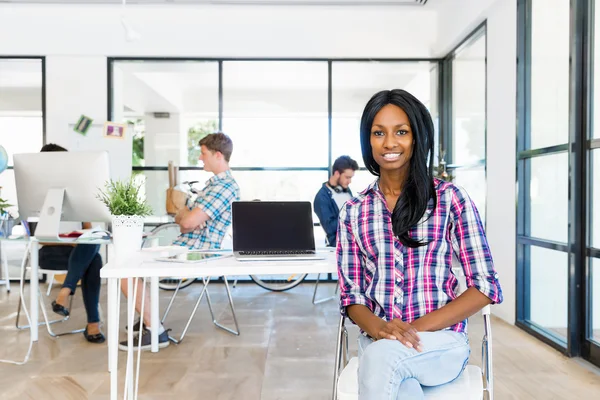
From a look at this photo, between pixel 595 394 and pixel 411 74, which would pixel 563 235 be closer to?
pixel 595 394

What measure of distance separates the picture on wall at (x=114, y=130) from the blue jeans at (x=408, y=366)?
4.99m

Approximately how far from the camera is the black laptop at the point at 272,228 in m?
2.23

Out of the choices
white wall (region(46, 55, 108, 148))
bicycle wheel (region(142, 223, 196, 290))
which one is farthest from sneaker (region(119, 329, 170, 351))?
white wall (region(46, 55, 108, 148))

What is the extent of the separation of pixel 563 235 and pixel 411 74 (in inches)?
117

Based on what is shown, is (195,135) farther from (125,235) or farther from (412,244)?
(412,244)

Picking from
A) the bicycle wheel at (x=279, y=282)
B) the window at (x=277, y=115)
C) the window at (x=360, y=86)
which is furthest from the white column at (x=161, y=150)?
the window at (x=360, y=86)

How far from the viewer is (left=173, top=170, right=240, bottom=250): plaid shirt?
306cm

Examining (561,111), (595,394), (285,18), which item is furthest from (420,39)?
(595,394)

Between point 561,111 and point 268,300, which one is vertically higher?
point 561,111

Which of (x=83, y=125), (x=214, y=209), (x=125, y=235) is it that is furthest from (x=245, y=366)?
(x=83, y=125)

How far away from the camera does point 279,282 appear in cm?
550

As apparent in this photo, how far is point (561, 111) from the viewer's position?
321 cm

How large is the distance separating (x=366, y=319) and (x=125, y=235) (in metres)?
1.19

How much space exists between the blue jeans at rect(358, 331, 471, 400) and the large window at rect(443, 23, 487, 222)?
11.1 feet
